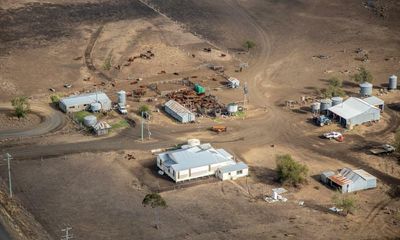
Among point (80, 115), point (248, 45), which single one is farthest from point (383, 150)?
point (248, 45)

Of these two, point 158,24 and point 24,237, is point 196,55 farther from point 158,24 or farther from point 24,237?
point 24,237

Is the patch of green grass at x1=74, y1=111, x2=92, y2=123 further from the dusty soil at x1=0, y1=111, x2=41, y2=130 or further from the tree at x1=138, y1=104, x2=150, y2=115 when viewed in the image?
the tree at x1=138, y1=104, x2=150, y2=115

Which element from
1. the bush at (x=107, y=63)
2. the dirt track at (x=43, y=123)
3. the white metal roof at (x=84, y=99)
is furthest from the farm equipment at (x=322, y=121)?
the bush at (x=107, y=63)

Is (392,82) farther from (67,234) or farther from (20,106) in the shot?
(67,234)

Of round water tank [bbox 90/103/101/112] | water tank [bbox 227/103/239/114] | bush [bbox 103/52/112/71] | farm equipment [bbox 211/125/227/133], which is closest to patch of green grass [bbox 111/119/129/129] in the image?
round water tank [bbox 90/103/101/112]

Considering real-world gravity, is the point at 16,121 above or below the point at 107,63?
below

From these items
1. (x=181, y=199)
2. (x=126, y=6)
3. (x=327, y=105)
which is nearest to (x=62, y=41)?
(x=126, y=6)
